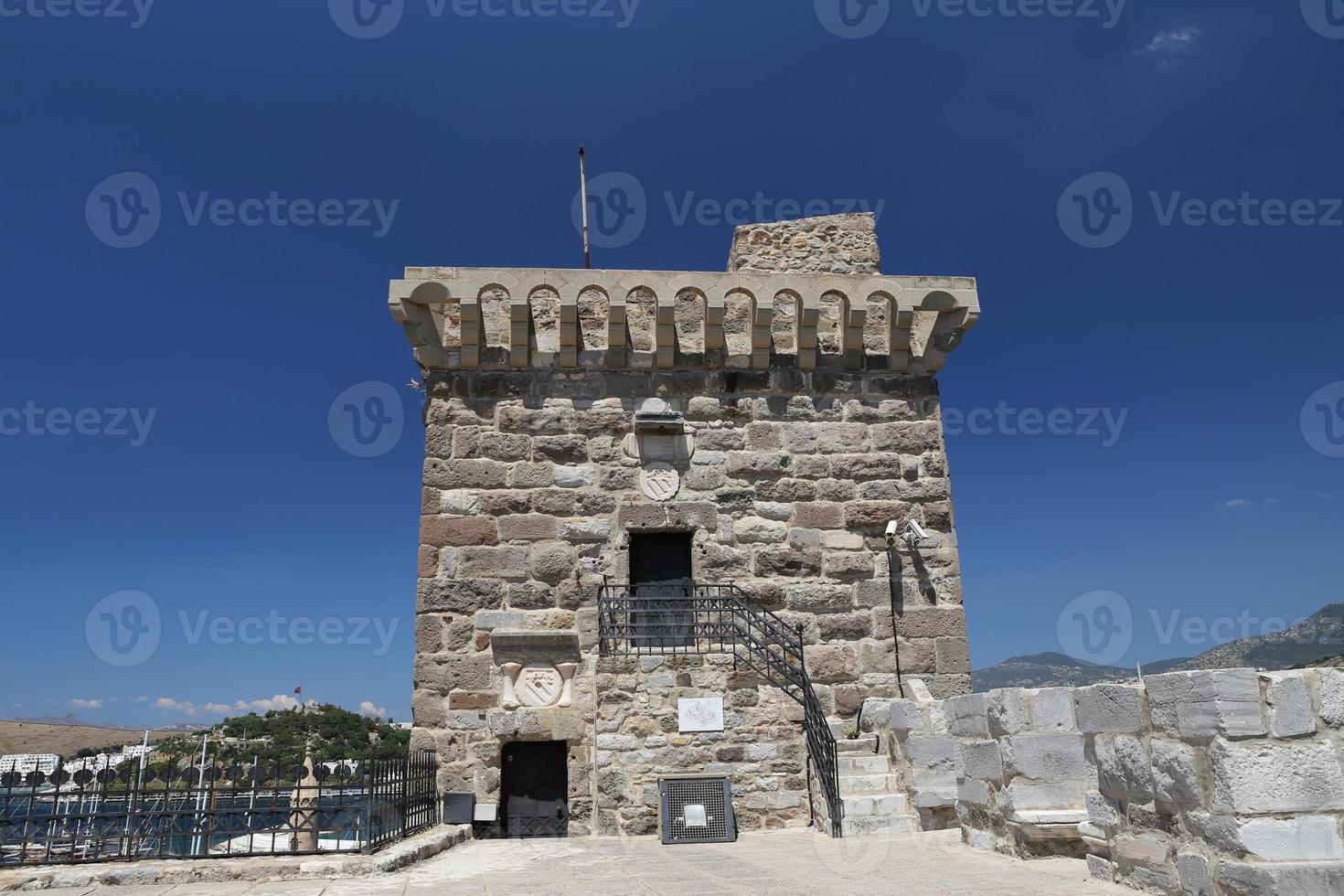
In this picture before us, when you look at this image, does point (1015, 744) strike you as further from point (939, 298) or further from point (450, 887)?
point (939, 298)

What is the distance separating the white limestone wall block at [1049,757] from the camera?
5164 mm

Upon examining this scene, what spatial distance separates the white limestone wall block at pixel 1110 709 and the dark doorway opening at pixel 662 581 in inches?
184

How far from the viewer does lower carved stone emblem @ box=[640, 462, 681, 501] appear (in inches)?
368

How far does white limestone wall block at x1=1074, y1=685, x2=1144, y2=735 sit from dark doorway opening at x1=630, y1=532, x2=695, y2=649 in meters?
4.68

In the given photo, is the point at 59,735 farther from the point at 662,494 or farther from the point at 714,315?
the point at 714,315

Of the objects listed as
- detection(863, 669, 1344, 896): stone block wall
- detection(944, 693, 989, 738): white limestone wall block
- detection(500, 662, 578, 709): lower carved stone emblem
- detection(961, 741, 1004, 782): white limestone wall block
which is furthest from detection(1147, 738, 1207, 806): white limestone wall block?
detection(500, 662, 578, 709): lower carved stone emblem

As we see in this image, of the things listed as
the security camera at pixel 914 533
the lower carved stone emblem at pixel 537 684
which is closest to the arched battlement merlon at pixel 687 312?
the security camera at pixel 914 533

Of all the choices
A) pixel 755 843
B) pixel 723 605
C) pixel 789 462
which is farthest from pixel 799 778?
pixel 789 462

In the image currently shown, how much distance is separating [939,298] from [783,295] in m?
Result: 1.85

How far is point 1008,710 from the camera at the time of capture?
5297 millimetres

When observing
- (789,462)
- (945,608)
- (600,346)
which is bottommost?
(945,608)

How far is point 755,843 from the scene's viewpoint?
6.84 m

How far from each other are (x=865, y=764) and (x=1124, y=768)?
12.8 ft

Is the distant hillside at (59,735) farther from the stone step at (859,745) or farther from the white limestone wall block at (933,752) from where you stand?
the white limestone wall block at (933,752)
